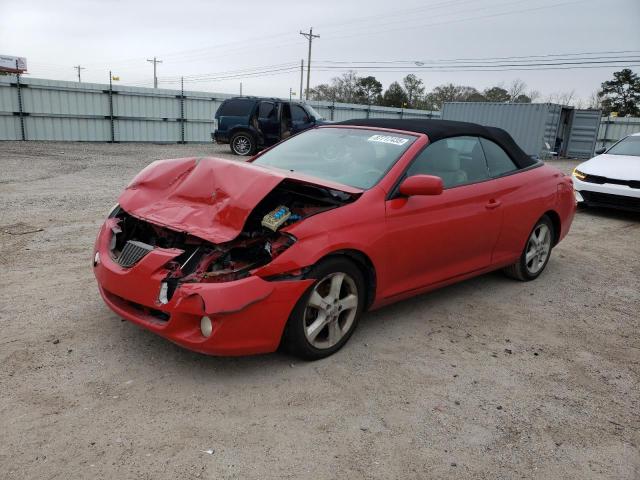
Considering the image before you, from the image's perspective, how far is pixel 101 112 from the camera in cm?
1958

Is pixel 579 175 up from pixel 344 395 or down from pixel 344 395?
up

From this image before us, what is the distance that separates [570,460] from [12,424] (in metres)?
2.79

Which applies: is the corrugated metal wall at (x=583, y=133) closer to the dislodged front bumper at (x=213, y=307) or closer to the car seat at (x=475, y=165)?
the car seat at (x=475, y=165)

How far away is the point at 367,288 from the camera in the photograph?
362 cm

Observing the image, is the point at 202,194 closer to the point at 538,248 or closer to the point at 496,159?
the point at 496,159

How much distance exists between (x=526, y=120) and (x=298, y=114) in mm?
9749

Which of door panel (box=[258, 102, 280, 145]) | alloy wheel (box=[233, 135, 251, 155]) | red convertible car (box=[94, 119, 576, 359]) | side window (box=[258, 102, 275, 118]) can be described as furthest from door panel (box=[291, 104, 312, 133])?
red convertible car (box=[94, 119, 576, 359])

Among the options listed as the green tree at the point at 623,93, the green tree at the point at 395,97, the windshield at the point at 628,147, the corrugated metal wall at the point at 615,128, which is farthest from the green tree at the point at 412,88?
the windshield at the point at 628,147

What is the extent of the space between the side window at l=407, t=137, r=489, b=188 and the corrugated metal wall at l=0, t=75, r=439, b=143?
17.7 meters

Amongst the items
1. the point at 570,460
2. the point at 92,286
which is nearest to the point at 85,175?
the point at 92,286

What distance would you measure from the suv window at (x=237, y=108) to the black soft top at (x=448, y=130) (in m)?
12.7

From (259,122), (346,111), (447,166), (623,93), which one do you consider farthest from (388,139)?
(623,93)

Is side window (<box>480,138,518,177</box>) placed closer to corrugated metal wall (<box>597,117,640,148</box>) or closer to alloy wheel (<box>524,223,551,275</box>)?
alloy wheel (<box>524,223,551,275</box>)

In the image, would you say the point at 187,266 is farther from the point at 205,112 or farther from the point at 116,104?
the point at 205,112
